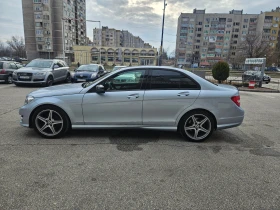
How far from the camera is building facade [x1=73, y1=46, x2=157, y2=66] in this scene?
66875mm

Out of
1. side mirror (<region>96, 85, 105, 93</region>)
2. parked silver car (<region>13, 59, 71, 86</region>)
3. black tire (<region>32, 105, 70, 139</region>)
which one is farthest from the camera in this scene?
parked silver car (<region>13, 59, 71, 86</region>)

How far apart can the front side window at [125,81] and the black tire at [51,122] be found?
102 centimetres

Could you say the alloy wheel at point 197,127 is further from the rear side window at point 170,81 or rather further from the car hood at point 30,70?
the car hood at point 30,70

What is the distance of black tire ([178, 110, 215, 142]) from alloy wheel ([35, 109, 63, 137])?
244 centimetres

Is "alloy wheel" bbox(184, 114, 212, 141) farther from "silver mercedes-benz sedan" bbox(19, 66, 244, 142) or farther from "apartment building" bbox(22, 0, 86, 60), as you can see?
"apartment building" bbox(22, 0, 86, 60)

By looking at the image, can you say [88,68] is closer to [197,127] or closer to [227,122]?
[197,127]

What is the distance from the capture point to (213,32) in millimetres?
83062

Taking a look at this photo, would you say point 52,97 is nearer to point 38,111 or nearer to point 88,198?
point 38,111

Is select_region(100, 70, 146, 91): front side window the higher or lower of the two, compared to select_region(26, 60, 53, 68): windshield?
A: lower

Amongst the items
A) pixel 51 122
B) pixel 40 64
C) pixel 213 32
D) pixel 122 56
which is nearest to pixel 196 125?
pixel 51 122

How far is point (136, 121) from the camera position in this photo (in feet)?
12.6

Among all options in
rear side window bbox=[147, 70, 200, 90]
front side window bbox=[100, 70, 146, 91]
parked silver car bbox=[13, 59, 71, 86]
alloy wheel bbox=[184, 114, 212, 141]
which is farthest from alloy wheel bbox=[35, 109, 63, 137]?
parked silver car bbox=[13, 59, 71, 86]

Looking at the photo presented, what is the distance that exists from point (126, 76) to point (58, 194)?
241 centimetres

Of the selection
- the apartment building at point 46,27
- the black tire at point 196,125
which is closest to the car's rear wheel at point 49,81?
the black tire at point 196,125
